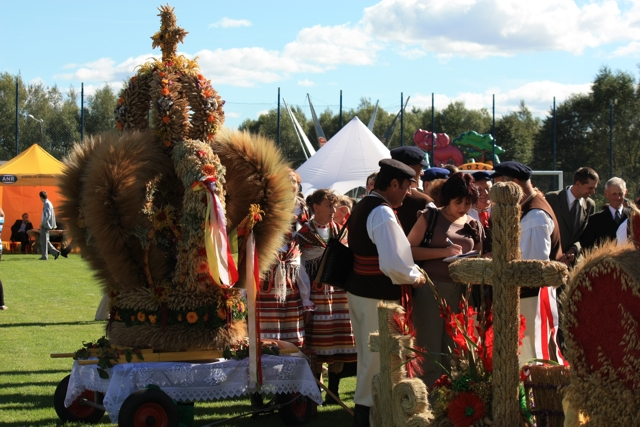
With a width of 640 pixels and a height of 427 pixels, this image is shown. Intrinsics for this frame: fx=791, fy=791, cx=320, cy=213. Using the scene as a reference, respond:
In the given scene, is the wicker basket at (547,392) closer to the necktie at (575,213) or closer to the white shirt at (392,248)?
the white shirt at (392,248)

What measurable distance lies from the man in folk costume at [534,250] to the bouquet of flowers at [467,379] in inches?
60.3

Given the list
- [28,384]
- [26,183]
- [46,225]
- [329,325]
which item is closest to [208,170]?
[329,325]

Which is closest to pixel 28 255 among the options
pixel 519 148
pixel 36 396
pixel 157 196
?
pixel 36 396

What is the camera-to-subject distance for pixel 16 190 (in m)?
23.3

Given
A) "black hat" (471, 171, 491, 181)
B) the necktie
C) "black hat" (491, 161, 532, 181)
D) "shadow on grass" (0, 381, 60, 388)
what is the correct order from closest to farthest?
"black hat" (491, 161, 532, 181) → "shadow on grass" (0, 381, 60, 388) → "black hat" (471, 171, 491, 181) → the necktie

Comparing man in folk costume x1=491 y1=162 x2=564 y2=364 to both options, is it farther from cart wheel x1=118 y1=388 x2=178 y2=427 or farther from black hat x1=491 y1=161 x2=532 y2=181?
cart wheel x1=118 y1=388 x2=178 y2=427

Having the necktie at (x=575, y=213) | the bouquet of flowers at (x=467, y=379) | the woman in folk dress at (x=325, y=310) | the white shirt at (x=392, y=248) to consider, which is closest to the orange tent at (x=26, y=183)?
the woman in folk dress at (x=325, y=310)

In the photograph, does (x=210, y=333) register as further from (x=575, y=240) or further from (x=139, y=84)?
(x=575, y=240)

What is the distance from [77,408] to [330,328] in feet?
7.13

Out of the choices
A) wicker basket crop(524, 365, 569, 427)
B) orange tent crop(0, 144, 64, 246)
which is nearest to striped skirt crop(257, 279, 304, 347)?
wicker basket crop(524, 365, 569, 427)

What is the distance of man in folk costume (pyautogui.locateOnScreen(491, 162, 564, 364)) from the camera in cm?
540

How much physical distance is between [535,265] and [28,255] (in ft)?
71.1

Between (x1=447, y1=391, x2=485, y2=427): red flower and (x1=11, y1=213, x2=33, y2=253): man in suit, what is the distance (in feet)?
70.9

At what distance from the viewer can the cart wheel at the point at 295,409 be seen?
5.80 meters
